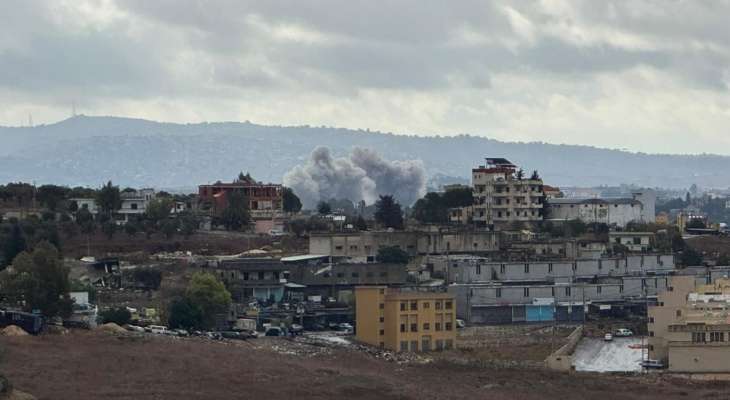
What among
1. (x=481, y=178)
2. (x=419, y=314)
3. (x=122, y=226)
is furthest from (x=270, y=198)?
(x=419, y=314)

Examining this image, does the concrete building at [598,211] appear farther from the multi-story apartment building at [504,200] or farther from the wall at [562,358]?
the wall at [562,358]

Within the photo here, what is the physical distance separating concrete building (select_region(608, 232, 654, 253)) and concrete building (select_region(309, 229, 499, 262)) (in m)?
6.24

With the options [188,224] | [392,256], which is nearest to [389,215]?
[188,224]

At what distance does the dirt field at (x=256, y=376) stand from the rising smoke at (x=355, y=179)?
88.4 metres

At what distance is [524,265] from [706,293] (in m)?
9.83

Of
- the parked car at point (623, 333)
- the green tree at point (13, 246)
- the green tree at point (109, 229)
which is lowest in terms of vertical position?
the parked car at point (623, 333)

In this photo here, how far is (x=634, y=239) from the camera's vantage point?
69.6 m

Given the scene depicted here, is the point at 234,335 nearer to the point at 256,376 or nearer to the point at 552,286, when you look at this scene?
the point at 256,376

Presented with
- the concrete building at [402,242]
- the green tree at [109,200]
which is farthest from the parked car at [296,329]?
the green tree at [109,200]

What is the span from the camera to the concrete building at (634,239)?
226 ft

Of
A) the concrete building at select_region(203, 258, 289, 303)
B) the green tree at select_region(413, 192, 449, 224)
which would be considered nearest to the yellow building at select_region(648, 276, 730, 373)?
the concrete building at select_region(203, 258, 289, 303)

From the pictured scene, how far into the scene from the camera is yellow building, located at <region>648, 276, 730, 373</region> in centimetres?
4141

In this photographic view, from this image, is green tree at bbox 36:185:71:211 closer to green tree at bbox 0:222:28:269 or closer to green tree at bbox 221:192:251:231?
green tree at bbox 221:192:251:231

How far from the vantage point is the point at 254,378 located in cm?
3816
